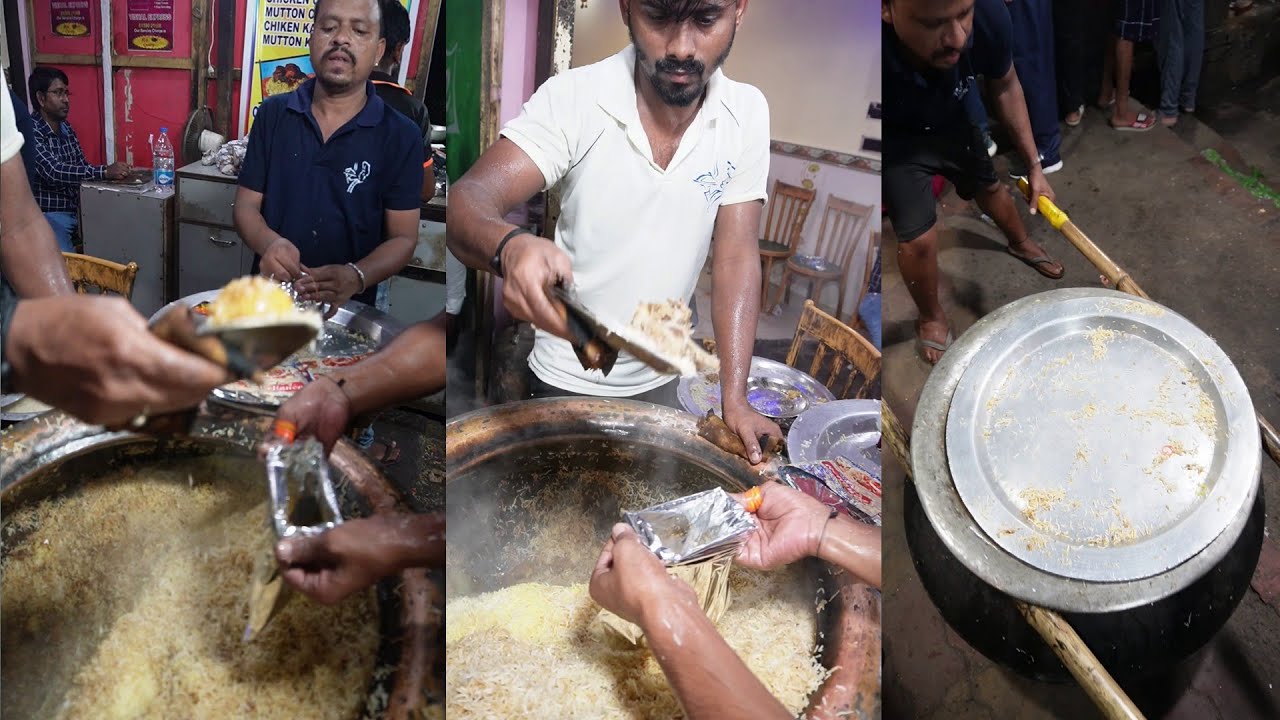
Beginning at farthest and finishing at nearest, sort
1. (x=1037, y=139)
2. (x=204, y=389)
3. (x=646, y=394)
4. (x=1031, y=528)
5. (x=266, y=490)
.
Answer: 1. (x=1037, y=139)
2. (x=1031, y=528)
3. (x=646, y=394)
4. (x=266, y=490)
5. (x=204, y=389)

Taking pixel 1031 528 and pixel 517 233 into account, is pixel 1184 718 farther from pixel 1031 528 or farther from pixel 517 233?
pixel 517 233

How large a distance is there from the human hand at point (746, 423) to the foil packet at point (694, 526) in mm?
102

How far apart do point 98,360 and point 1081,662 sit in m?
1.76

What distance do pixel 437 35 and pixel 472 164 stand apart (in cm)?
21

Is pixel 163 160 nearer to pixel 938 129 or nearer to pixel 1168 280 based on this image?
pixel 938 129

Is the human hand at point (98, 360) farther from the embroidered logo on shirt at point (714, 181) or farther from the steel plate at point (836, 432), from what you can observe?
the steel plate at point (836, 432)

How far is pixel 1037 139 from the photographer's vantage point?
5.59 feet

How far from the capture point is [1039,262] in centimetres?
178

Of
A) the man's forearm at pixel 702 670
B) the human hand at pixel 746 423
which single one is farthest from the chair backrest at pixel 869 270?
the man's forearm at pixel 702 670

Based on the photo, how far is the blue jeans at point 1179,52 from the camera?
1635 mm

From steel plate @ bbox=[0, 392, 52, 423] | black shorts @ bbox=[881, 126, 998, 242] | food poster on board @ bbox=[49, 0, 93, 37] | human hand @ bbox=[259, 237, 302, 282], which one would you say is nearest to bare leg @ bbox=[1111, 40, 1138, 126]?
black shorts @ bbox=[881, 126, 998, 242]

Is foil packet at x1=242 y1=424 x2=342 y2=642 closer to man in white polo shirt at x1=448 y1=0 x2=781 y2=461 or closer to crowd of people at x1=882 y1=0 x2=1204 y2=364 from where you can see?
man in white polo shirt at x1=448 y1=0 x2=781 y2=461

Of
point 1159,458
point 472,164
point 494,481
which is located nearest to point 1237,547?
point 1159,458

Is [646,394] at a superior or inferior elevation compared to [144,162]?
inferior
